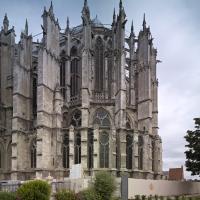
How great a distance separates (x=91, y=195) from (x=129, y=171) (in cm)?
1935

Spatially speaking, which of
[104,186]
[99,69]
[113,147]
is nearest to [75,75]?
[99,69]

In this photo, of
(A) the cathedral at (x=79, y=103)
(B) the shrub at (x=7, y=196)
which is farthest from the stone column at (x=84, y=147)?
(B) the shrub at (x=7, y=196)

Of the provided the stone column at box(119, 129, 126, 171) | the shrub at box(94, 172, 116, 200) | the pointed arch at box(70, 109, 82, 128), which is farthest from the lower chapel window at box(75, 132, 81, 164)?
the shrub at box(94, 172, 116, 200)

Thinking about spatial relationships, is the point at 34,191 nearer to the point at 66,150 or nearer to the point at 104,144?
the point at 104,144

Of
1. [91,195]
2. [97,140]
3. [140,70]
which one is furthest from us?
[140,70]

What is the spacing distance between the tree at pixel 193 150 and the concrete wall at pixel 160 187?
2261 millimetres

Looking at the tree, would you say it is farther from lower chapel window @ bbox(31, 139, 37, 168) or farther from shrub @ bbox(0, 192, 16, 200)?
shrub @ bbox(0, 192, 16, 200)

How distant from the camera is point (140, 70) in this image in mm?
52438

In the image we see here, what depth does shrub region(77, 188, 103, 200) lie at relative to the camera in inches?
1070

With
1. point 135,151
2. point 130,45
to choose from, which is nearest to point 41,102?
point 135,151

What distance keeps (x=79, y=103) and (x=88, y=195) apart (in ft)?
72.9

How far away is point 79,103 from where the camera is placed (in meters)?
48.7

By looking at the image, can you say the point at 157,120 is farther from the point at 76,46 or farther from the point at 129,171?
the point at 76,46

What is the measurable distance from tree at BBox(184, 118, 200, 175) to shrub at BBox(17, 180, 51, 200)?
19.9 metres
